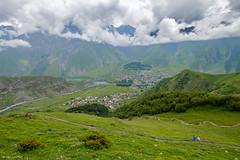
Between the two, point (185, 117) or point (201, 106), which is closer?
point (185, 117)

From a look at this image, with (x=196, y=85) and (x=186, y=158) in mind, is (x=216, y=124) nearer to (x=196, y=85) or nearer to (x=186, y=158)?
(x=186, y=158)

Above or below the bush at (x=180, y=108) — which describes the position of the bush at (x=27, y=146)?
above

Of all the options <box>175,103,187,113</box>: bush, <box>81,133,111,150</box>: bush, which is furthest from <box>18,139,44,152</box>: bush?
<box>175,103,187,113</box>: bush

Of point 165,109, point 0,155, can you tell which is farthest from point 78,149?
point 165,109

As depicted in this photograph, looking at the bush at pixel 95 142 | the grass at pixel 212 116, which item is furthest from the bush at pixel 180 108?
the bush at pixel 95 142

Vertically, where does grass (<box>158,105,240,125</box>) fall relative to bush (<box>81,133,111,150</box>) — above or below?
below

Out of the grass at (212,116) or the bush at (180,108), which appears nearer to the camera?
the grass at (212,116)

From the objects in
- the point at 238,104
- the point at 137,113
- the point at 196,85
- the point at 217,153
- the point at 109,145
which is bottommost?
the point at 137,113

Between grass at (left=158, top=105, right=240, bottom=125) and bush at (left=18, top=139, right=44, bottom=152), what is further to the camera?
grass at (left=158, top=105, right=240, bottom=125)

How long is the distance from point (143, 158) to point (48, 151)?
12.8 m

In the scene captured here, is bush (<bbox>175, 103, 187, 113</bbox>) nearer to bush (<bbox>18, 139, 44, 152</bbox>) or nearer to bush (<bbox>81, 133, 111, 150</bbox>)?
bush (<bbox>81, 133, 111, 150</bbox>)

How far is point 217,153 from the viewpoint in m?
22.4

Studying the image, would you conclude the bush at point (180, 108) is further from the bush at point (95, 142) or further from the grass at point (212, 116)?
the bush at point (95, 142)

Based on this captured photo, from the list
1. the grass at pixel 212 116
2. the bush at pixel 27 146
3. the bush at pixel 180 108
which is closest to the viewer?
the bush at pixel 27 146
